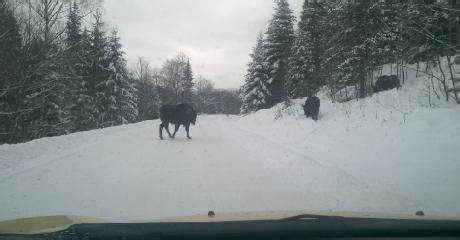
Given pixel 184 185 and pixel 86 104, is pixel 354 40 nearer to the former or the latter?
pixel 184 185

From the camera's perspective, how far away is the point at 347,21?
75.0ft

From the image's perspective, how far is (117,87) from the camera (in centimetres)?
4153

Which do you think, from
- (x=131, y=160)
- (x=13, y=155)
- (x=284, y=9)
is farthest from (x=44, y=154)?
(x=284, y=9)

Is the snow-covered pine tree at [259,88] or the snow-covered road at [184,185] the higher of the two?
the snow-covered pine tree at [259,88]

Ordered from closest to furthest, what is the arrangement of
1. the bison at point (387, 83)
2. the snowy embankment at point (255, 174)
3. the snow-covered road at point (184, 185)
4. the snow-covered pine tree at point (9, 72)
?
1. the snow-covered road at point (184, 185)
2. the snowy embankment at point (255, 174)
3. the snow-covered pine tree at point (9, 72)
4. the bison at point (387, 83)

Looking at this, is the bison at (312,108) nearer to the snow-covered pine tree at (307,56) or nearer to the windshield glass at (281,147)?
the windshield glass at (281,147)

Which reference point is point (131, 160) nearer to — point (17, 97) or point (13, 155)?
point (13, 155)

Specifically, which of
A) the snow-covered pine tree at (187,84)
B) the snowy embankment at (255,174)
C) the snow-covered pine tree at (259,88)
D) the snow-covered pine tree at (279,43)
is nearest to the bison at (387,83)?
the snowy embankment at (255,174)

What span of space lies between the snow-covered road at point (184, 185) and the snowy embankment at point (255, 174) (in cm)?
2

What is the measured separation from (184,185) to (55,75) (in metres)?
17.3

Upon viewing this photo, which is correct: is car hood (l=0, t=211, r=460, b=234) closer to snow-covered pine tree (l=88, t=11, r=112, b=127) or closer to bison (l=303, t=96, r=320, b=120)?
bison (l=303, t=96, r=320, b=120)

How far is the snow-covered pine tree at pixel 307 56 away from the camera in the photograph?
107 feet

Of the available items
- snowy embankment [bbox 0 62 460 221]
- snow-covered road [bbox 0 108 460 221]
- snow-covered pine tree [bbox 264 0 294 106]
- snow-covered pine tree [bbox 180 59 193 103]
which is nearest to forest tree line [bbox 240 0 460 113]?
snow-covered pine tree [bbox 264 0 294 106]

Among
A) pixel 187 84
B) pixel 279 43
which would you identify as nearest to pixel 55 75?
pixel 279 43
